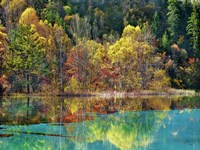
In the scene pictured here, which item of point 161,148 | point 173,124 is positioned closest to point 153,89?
point 173,124

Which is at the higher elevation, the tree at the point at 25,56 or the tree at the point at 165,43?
the tree at the point at 165,43

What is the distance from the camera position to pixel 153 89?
54750mm

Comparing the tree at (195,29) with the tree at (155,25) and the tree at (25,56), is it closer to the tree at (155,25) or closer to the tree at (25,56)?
the tree at (155,25)

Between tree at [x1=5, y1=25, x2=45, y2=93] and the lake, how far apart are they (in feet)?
57.4

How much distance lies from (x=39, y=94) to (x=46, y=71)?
10.0 ft

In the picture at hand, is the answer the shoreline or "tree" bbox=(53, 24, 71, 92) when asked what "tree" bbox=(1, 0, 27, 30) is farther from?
the shoreline

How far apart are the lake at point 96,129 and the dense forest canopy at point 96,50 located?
18.8 m

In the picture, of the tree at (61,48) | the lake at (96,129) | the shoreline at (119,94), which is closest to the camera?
the lake at (96,129)

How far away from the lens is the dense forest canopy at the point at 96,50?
4831 cm

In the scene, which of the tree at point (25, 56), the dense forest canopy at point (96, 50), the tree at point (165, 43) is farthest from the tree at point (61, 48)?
the tree at point (165, 43)

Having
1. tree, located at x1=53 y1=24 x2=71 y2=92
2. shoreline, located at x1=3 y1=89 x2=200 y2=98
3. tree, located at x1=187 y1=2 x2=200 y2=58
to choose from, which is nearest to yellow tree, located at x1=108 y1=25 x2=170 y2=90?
shoreline, located at x1=3 y1=89 x2=200 y2=98

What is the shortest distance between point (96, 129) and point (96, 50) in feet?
119

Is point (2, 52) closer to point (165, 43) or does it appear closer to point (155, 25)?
point (165, 43)

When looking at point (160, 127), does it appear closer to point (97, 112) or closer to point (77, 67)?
point (97, 112)
